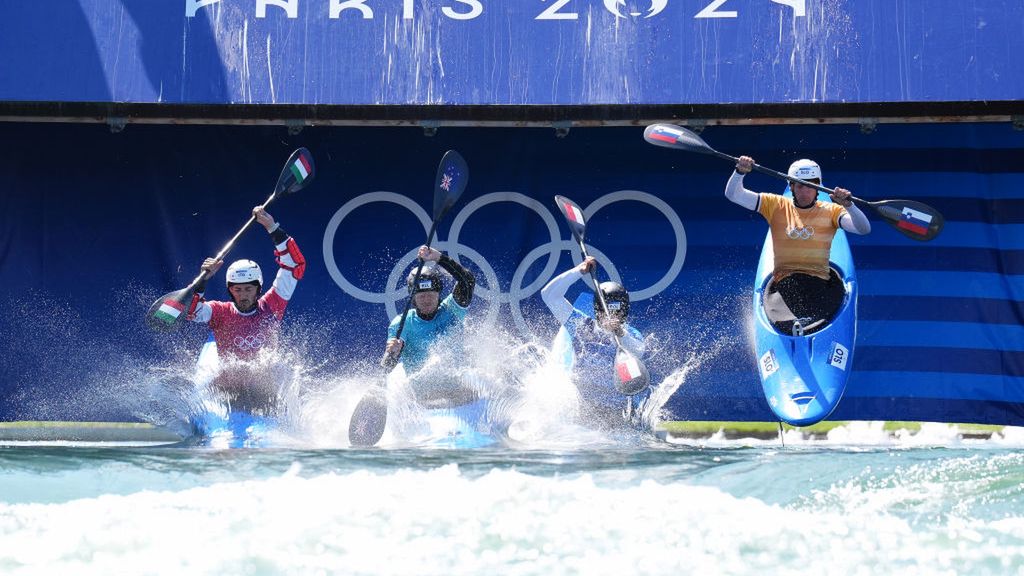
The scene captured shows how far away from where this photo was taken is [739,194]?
8.00m

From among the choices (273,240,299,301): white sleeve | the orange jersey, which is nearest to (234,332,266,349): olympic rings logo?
(273,240,299,301): white sleeve

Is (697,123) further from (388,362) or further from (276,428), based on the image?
(276,428)

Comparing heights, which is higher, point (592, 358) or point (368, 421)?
point (592, 358)

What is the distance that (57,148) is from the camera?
910 cm

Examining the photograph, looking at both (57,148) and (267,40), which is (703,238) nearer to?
(267,40)

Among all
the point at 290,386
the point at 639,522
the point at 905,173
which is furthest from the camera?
the point at 905,173

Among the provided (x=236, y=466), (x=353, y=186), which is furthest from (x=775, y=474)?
(x=353, y=186)

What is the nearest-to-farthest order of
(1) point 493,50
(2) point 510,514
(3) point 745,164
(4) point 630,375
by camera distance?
1. (2) point 510,514
2. (4) point 630,375
3. (3) point 745,164
4. (1) point 493,50

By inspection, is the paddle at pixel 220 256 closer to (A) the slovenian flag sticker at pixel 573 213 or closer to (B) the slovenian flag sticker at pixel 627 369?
(A) the slovenian flag sticker at pixel 573 213

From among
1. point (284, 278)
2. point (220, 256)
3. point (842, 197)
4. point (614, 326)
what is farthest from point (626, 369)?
point (220, 256)

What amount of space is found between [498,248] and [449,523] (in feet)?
12.5

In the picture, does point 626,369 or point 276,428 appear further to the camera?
point 276,428

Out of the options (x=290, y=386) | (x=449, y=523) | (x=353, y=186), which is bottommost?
(x=449, y=523)

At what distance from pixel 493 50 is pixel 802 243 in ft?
6.86
